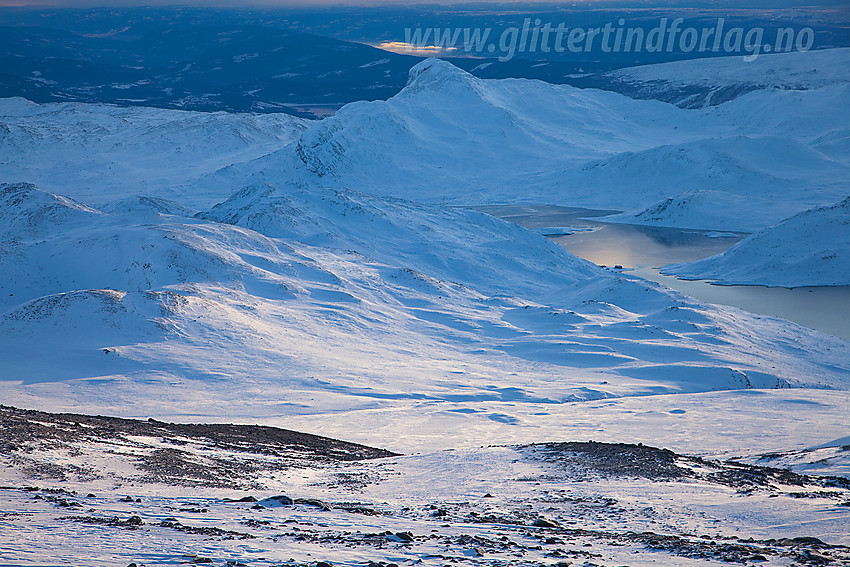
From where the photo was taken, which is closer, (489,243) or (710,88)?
(489,243)

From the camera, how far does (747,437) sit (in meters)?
20.3

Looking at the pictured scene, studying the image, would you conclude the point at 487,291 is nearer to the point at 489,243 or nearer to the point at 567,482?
the point at 489,243

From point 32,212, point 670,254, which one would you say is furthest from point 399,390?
point 670,254

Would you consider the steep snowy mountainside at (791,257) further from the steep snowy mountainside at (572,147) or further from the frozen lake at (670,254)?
the steep snowy mountainside at (572,147)

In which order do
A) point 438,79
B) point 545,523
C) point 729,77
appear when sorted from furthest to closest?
point 729,77 < point 438,79 < point 545,523

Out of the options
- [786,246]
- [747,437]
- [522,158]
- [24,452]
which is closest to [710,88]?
[522,158]

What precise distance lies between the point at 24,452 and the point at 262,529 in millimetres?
5824

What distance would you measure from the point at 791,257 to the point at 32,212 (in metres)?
47.7

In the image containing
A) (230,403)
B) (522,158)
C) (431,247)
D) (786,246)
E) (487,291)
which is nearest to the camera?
(230,403)

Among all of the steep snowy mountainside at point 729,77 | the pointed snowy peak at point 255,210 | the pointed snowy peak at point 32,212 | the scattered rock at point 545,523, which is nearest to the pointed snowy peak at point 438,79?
the steep snowy mountainside at point 729,77

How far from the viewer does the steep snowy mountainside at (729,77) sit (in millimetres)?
134125

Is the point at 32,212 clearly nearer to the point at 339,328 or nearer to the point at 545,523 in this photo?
the point at 339,328

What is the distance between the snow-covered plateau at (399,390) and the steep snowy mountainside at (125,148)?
25.7ft

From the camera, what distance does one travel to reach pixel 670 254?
60438mm
